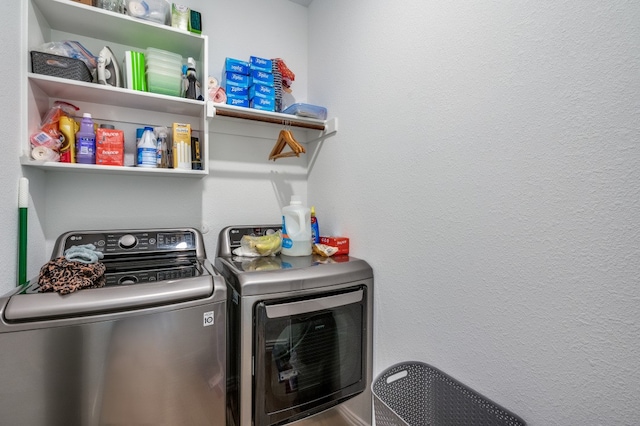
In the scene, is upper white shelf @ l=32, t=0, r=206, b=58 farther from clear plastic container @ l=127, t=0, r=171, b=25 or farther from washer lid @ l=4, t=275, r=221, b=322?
washer lid @ l=4, t=275, r=221, b=322

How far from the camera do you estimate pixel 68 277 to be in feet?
3.08

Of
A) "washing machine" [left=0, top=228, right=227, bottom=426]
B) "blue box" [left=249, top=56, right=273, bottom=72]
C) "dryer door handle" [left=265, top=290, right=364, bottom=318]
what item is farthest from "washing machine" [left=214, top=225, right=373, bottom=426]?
"blue box" [left=249, top=56, right=273, bottom=72]

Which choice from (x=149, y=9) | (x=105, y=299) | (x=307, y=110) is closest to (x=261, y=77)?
(x=307, y=110)

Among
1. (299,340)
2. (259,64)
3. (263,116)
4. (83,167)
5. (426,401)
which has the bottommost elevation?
(426,401)

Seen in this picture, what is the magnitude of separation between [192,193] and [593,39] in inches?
72.3

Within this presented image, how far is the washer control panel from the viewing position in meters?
1.33

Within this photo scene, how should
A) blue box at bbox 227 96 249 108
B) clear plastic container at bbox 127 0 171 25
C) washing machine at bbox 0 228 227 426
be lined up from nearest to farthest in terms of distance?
washing machine at bbox 0 228 227 426 → clear plastic container at bbox 127 0 171 25 → blue box at bbox 227 96 249 108

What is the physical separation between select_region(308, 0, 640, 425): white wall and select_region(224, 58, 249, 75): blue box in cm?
75

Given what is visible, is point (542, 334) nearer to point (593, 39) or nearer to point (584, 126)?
point (584, 126)

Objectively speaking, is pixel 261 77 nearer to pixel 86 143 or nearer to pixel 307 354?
pixel 86 143

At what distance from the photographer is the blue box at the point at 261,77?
66.6 inches

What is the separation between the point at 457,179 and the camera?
1.04 metres

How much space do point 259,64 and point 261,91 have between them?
0.57 feet

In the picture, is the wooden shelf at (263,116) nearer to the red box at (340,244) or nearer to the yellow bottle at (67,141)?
the yellow bottle at (67,141)
